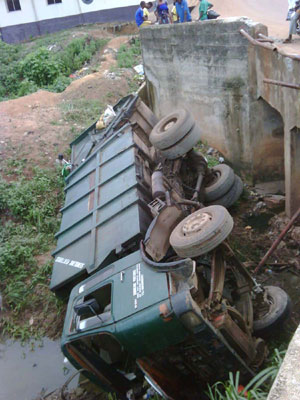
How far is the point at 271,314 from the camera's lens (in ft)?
15.5

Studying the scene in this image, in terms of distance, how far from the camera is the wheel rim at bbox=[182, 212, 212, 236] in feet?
13.5

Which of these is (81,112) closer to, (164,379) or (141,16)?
(141,16)

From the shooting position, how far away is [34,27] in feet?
70.1

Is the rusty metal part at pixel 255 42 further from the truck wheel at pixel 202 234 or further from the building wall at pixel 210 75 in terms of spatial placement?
the truck wheel at pixel 202 234

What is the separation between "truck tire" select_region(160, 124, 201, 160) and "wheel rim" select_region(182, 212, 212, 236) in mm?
2199

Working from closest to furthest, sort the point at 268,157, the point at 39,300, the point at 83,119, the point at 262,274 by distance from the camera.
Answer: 1. the point at 262,274
2. the point at 39,300
3. the point at 268,157
4. the point at 83,119

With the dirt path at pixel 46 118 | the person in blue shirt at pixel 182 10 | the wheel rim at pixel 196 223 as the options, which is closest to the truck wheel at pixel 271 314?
the wheel rim at pixel 196 223

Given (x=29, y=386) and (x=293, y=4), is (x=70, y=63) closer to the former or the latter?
(x=293, y=4)

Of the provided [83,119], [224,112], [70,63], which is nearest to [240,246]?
[224,112]

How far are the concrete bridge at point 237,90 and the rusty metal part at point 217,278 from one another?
9.51ft

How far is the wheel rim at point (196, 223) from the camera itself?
161 inches

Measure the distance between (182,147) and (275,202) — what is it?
2.40m

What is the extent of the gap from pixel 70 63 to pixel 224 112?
1029 cm

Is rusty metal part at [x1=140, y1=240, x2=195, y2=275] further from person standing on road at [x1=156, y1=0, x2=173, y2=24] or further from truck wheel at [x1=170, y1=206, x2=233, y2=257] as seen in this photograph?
person standing on road at [x1=156, y1=0, x2=173, y2=24]
